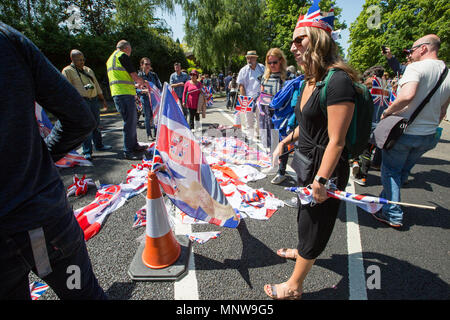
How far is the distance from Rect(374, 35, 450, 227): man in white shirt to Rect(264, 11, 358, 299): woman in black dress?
1664 mm

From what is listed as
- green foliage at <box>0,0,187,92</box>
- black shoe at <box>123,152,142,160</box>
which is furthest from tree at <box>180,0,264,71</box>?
black shoe at <box>123,152,142,160</box>

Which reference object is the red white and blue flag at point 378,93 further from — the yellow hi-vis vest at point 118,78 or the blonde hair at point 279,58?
the yellow hi-vis vest at point 118,78

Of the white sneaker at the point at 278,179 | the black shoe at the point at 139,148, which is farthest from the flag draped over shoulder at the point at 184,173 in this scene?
the black shoe at the point at 139,148

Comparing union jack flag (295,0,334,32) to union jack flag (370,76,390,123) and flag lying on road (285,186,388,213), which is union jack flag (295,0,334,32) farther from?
union jack flag (370,76,390,123)

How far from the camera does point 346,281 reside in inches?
82.4

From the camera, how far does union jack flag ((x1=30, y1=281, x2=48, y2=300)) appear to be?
6.22 feet

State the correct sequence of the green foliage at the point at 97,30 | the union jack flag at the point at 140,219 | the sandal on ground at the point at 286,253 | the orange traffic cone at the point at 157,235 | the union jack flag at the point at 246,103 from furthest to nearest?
the green foliage at the point at 97,30 < the union jack flag at the point at 246,103 < the union jack flag at the point at 140,219 < the sandal on ground at the point at 286,253 < the orange traffic cone at the point at 157,235

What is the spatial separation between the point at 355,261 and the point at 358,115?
1.70 meters

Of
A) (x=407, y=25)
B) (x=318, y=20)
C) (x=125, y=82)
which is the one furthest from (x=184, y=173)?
(x=407, y=25)

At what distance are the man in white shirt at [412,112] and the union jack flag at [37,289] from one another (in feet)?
12.5

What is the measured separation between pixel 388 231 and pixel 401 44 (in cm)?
2480

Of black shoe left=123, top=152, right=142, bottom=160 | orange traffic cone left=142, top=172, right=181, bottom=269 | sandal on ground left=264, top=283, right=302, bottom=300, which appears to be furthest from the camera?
black shoe left=123, top=152, right=142, bottom=160

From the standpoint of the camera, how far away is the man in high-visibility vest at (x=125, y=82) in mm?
4484
